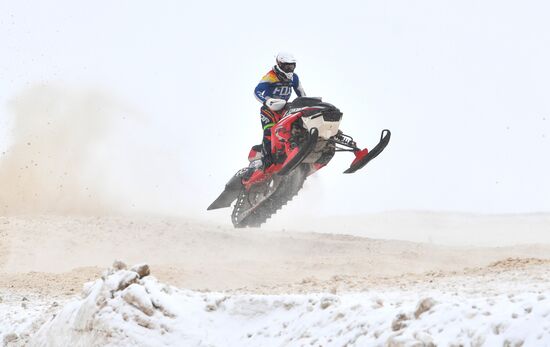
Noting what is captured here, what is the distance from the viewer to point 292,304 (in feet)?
20.2

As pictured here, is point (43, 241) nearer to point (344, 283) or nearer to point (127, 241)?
point (127, 241)

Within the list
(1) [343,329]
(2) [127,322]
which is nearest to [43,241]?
(2) [127,322]

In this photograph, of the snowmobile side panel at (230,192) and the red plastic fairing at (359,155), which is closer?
the red plastic fairing at (359,155)

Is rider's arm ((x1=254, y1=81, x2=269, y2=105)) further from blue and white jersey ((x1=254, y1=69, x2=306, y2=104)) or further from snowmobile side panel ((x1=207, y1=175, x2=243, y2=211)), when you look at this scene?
snowmobile side panel ((x1=207, y1=175, x2=243, y2=211))

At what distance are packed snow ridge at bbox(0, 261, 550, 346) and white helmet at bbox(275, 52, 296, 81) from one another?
660cm

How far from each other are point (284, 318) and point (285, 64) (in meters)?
7.70

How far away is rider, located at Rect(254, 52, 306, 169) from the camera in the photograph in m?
13.3

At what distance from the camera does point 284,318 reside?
607 cm

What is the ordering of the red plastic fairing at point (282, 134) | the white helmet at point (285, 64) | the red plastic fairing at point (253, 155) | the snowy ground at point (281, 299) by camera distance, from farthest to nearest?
the red plastic fairing at point (253, 155), the white helmet at point (285, 64), the red plastic fairing at point (282, 134), the snowy ground at point (281, 299)

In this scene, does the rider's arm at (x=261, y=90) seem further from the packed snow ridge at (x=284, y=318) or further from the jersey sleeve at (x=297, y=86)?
the packed snow ridge at (x=284, y=318)

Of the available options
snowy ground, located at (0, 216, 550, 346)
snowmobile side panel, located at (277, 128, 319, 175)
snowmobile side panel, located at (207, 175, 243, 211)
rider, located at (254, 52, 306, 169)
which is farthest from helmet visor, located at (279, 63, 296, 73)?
snowy ground, located at (0, 216, 550, 346)

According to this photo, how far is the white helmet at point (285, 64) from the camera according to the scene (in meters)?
13.2

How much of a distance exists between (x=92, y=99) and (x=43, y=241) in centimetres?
978

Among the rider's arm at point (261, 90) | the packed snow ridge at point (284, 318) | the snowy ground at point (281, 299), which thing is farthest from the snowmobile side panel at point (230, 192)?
the packed snow ridge at point (284, 318)
